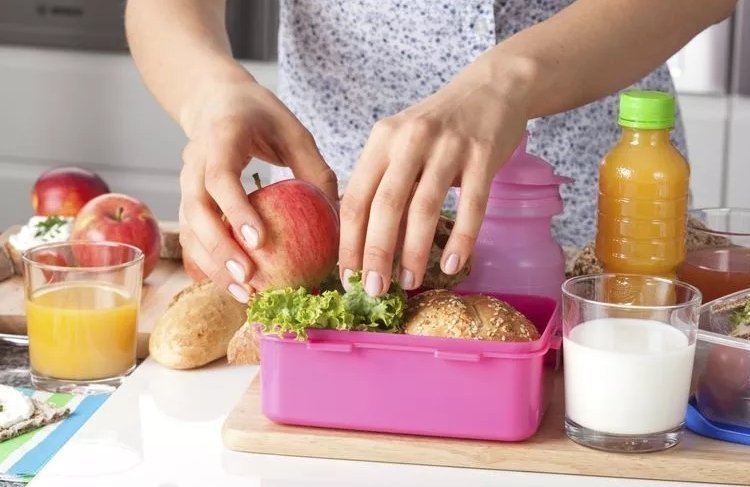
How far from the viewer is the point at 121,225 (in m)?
1.64

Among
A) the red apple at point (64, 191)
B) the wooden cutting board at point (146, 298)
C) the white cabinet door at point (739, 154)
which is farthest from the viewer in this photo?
the white cabinet door at point (739, 154)

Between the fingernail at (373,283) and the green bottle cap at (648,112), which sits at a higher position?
the green bottle cap at (648,112)

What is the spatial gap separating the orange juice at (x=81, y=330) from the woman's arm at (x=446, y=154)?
323 mm

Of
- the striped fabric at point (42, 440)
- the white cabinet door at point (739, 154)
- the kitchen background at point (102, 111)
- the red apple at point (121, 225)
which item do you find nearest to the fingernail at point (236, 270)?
the striped fabric at point (42, 440)

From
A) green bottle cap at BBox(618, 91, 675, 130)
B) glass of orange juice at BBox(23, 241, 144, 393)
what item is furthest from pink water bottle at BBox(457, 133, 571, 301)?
glass of orange juice at BBox(23, 241, 144, 393)

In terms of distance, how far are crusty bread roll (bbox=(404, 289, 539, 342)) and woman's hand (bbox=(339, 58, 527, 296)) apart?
0.03 m

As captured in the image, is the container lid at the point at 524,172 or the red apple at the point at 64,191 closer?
the container lid at the point at 524,172

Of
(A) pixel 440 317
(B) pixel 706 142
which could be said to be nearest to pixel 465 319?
(A) pixel 440 317

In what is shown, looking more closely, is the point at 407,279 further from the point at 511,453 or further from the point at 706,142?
the point at 706,142

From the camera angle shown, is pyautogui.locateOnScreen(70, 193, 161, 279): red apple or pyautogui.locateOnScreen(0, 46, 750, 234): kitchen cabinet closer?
pyautogui.locateOnScreen(70, 193, 161, 279): red apple

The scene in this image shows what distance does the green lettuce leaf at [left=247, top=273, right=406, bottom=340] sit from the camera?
3.49 feet

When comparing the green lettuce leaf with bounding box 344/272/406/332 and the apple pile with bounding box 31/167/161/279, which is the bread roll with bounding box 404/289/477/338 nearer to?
the green lettuce leaf with bounding box 344/272/406/332

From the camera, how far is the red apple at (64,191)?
1859 millimetres

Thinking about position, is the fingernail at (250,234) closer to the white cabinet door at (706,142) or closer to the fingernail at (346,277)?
the fingernail at (346,277)
